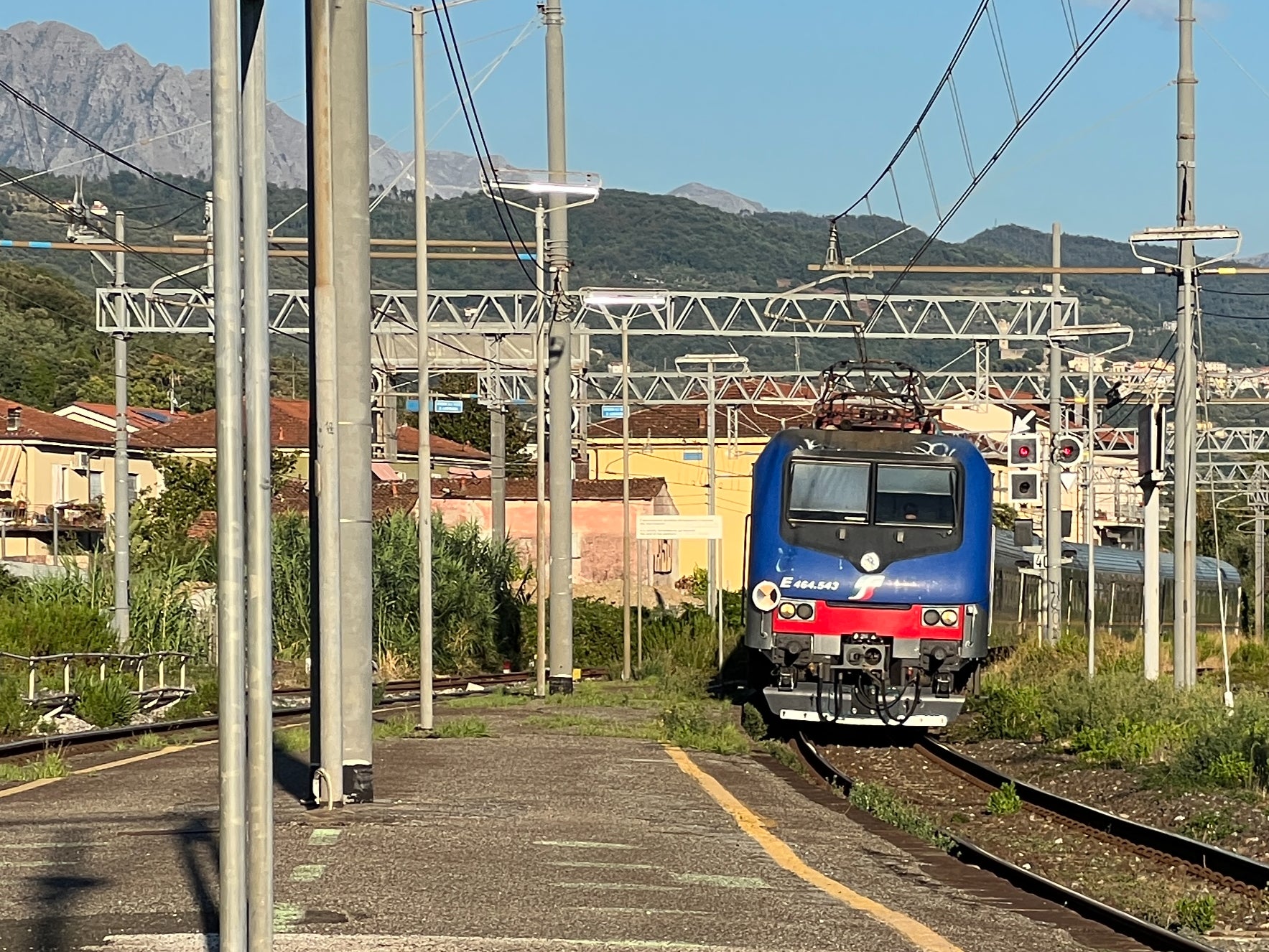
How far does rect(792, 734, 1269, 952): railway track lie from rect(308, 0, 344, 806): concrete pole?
4.31 metres

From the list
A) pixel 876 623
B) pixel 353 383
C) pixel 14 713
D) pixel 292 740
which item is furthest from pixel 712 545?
pixel 353 383

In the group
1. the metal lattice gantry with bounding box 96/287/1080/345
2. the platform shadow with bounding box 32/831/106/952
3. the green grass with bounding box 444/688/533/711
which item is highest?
the metal lattice gantry with bounding box 96/287/1080/345

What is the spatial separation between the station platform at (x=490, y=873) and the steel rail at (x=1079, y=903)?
1.82 ft

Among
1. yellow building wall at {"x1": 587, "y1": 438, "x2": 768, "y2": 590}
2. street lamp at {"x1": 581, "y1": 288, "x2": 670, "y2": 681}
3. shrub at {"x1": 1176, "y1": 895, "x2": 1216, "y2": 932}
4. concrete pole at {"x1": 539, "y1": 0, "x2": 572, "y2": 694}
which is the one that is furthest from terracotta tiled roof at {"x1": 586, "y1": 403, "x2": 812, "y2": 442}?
shrub at {"x1": 1176, "y1": 895, "x2": 1216, "y2": 932}

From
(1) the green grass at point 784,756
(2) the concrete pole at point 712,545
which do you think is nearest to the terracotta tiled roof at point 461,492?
(2) the concrete pole at point 712,545

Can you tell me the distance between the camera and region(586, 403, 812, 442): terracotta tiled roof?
77.1 meters

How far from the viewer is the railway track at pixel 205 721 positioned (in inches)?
700

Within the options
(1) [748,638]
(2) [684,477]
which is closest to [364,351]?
(1) [748,638]

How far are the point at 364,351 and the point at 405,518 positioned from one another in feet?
93.8

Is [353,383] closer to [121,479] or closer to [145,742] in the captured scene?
[145,742]

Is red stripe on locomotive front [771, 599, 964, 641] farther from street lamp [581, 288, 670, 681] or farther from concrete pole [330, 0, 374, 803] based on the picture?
street lamp [581, 288, 670, 681]

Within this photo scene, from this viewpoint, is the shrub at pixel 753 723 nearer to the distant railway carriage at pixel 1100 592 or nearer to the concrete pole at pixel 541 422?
the concrete pole at pixel 541 422

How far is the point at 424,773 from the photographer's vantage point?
45.4ft

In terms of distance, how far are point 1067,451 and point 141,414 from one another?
2204 inches
